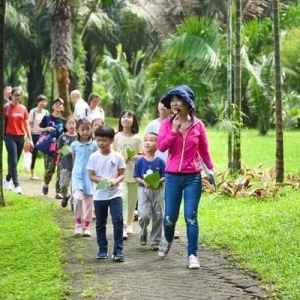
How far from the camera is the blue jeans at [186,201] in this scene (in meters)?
7.16

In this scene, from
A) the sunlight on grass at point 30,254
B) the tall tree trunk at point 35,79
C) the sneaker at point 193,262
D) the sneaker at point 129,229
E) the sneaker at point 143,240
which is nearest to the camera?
the sunlight on grass at point 30,254

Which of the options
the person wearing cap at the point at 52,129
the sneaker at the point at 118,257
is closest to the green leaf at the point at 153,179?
the sneaker at the point at 118,257

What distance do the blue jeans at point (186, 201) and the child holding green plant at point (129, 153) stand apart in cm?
168

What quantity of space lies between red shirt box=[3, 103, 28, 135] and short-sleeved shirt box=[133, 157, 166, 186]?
16.7ft

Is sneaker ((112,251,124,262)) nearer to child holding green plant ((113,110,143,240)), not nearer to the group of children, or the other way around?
the group of children

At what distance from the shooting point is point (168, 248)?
7.52 metres

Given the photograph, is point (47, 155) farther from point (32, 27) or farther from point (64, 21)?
point (32, 27)

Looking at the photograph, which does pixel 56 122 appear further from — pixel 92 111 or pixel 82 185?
pixel 82 185

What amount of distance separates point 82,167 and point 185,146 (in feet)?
7.38

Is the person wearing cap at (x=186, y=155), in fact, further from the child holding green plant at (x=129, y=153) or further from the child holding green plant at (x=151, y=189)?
the child holding green plant at (x=129, y=153)

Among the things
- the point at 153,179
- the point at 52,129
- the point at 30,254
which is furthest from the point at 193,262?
the point at 52,129

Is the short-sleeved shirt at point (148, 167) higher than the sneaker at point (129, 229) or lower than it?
higher

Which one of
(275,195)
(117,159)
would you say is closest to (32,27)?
(275,195)

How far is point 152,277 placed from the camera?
6719 mm
